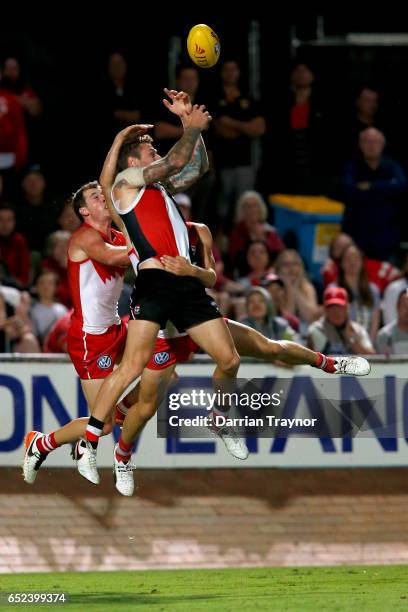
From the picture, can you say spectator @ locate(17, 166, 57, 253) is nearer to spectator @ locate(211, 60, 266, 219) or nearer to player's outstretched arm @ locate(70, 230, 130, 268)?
spectator @ locate(211, 60, 266, 219)

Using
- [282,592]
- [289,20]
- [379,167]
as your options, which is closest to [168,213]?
[282,592]

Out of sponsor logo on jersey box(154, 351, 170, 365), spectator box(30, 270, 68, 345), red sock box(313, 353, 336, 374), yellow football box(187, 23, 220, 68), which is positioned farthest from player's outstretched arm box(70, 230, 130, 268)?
spectator box(30, 270, 68, 345)

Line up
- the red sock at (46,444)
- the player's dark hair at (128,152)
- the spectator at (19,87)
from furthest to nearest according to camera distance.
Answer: the spectator at (19,87) < the red sock at (46,444) < the player's dark hair at (128,152)

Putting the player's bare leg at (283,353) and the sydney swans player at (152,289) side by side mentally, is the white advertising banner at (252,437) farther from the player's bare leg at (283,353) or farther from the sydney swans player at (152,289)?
the sydney swans player at (152,289)

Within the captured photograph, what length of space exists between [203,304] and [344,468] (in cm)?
365

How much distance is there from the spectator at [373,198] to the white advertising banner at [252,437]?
12.5 feet

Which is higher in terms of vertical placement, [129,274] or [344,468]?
[129,274]

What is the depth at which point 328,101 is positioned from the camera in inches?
787

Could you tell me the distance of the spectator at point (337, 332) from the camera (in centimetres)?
1577

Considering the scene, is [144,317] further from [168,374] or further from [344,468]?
[344,468]

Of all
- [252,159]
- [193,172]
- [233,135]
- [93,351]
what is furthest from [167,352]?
[252,159]

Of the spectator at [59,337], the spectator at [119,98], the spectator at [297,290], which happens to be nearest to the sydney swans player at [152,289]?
the spectator at [59,337]

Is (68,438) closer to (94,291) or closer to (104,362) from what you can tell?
(104,362)

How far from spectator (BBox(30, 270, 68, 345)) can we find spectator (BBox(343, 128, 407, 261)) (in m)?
3.90
